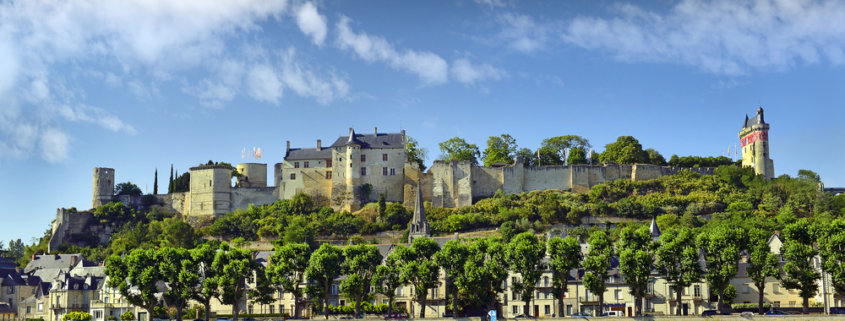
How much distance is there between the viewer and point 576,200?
8419 cm

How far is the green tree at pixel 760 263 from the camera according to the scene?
48.0m

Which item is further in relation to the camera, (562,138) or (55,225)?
(562,138)

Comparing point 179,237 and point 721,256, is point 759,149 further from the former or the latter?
point 179,237

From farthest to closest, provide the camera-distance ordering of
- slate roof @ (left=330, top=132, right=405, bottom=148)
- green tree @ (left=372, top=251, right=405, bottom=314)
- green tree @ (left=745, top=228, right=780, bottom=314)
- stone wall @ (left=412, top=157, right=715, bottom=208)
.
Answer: slate roof @ (left=330, top=132, right=405, bottom=148) → stone wall @ (left=412, top=157, right=715, bottom=208) → green tree @ (left=372, top=251, right=405, bottom=314) → green tree @ (left=745, top=228, right=780, bottom=314)

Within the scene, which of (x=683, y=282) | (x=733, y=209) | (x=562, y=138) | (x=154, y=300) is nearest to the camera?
(x=683, y=282)

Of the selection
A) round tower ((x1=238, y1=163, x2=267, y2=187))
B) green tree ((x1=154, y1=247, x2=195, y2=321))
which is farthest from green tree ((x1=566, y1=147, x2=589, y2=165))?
green tree ((x1=154, y1=247, x2=195, y2=321))

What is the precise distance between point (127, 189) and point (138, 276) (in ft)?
152

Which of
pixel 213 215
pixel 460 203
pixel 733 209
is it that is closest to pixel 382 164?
pixel 460 203

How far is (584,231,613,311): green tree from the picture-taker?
1945 inches

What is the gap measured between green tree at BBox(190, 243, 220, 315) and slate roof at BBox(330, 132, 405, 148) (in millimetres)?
35644

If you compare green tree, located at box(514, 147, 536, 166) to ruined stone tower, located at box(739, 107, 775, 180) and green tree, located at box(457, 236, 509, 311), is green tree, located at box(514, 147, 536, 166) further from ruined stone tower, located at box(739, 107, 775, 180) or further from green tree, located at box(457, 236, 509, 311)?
green tree, located at box(457, 236, 509, 311)

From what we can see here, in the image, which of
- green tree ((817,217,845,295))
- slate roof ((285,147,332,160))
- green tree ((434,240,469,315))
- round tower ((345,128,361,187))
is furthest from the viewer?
slate roof ((285,147,332,160))

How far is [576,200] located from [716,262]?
1377 inches

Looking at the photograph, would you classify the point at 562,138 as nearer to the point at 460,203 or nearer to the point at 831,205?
the point at 460,203
